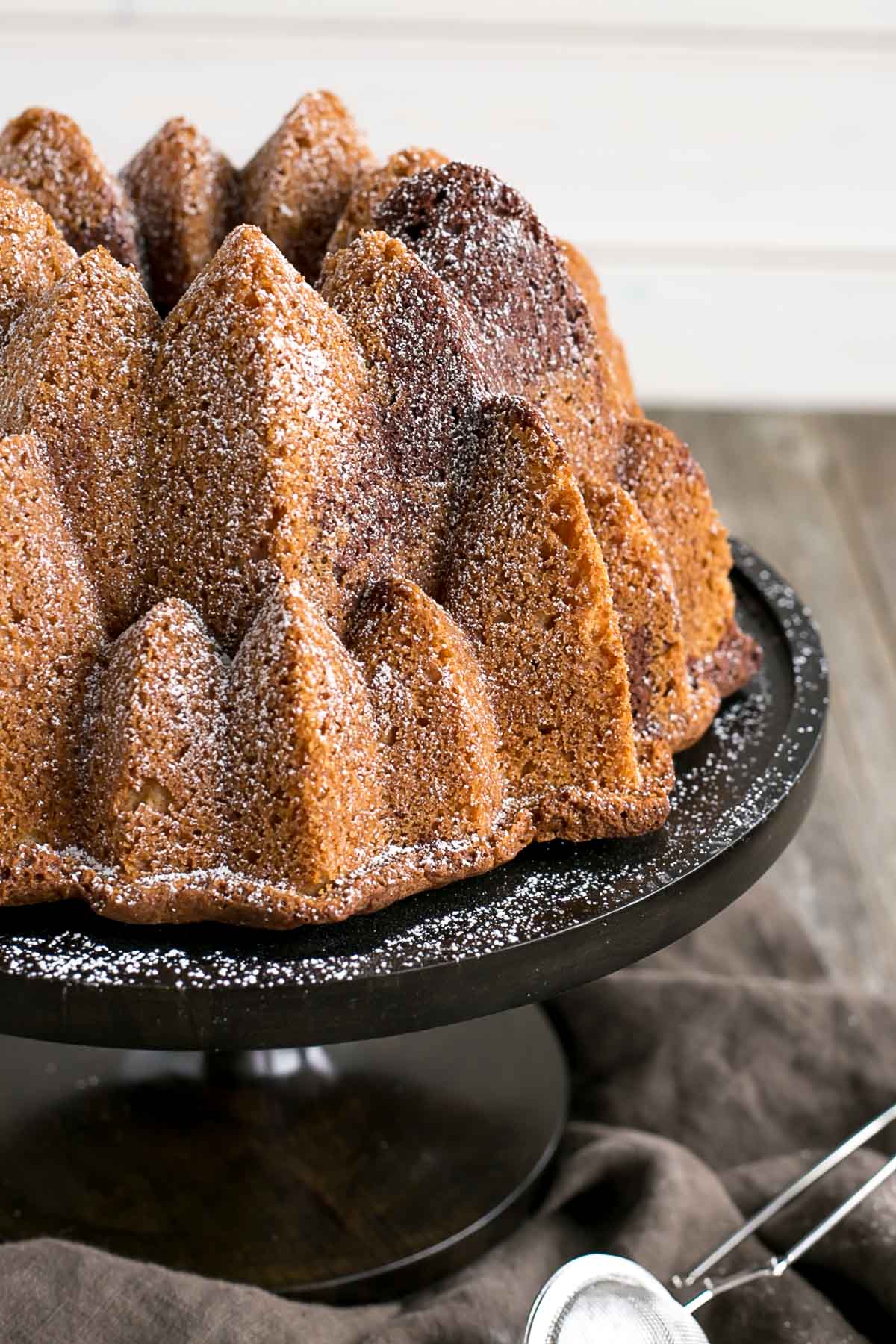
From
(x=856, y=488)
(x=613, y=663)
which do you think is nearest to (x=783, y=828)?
(x=613, y=663)

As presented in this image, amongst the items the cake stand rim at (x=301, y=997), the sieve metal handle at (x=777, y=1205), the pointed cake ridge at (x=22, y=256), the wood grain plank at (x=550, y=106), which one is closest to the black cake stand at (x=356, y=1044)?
the cake stand rim at (x=301, y=997)

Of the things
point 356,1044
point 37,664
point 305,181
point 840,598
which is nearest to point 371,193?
point 305,181

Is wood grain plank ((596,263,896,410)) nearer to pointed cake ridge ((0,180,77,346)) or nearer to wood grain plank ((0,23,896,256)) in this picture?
wood grain plank ((0,23,896,256))

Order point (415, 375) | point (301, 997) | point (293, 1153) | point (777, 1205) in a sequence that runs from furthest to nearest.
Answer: point (293, 1153), point (777, 1205), point (415, 375), point (301, 997)

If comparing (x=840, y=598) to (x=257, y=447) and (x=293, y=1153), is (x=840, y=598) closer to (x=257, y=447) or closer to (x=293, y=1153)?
(x=293, y=1153)

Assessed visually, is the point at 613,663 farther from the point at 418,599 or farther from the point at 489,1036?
the point at 489,1036

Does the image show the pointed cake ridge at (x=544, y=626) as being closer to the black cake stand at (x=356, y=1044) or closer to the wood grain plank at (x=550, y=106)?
the black cake stand at (x=356, y=1044)

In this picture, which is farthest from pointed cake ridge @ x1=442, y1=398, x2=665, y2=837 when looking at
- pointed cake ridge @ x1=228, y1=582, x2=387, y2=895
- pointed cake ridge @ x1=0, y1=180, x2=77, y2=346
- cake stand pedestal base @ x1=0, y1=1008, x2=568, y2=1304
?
cake stand pedestal base @ x1=0, y1=1008, x2=568, y2=1304
